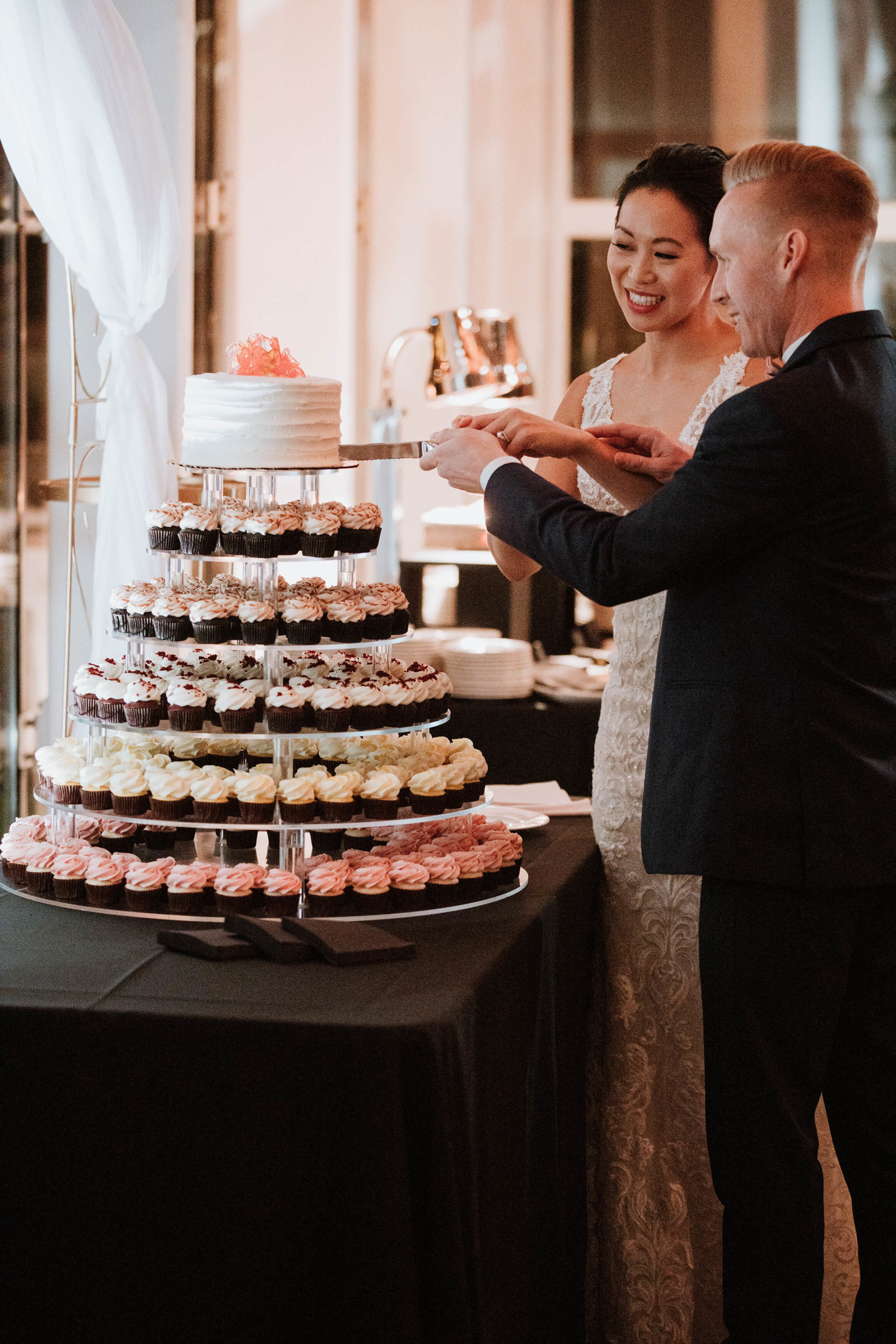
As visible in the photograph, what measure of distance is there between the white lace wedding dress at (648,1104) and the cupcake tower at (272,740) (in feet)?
1.06

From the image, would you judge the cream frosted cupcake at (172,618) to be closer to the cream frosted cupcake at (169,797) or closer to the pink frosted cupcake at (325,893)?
the cream frosted cupcake at (169,797)

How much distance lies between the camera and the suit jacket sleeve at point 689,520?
1.57m

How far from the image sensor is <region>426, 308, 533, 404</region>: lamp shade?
504cm

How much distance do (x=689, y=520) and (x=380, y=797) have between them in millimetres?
621

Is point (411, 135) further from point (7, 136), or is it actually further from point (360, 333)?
point (7, 136)

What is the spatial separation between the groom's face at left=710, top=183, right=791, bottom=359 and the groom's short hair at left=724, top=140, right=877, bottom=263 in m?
0.02

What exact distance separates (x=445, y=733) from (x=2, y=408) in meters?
1.56

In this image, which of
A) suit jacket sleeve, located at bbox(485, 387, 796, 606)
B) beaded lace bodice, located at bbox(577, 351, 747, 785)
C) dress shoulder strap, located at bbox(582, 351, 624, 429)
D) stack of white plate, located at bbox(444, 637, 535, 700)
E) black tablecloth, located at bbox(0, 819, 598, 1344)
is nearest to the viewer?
black tablecloth, located at bbox(0, 819, 598, 1344)

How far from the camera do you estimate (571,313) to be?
7945 mm

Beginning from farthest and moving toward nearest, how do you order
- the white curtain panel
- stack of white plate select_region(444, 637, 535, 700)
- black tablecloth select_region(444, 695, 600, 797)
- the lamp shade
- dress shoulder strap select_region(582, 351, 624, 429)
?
the lamp shade → stack of white plate select_region(444, 637, 535, 700) → black tablecloth select_region(444, 695, 600, 797) → the white curtain panel → dress shoulder strap select_region(582, 351, 624, 429)

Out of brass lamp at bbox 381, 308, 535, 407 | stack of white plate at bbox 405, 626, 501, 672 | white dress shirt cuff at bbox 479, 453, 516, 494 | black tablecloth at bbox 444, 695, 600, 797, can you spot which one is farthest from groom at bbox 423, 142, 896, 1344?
brass lamp at bbox 381, 308, 535, 407

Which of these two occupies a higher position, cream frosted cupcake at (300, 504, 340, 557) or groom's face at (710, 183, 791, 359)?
groom's face at (710, 183, 791, 359)

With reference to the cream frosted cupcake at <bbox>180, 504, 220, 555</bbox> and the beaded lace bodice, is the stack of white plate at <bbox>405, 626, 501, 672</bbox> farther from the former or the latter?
the cream frosted cupcake at <bbox>180, 504, 220, 555</bbox>

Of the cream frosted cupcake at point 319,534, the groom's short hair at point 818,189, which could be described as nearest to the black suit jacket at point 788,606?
the groom's short hair at point 818,189
